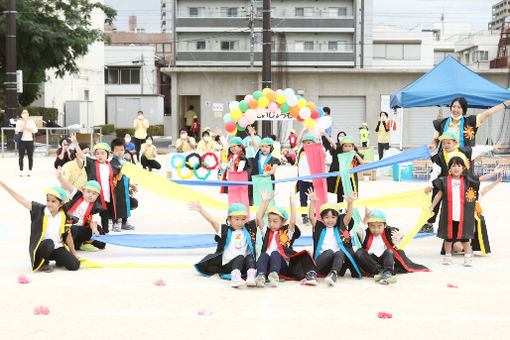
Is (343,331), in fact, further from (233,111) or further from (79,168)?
(233,111)

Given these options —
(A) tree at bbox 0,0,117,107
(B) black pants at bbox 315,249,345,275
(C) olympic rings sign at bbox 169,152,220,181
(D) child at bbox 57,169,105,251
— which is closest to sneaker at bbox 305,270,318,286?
(B) black pants at bbox 315,249,345,275

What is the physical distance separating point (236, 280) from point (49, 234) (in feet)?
7.02

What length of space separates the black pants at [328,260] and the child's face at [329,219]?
28cm

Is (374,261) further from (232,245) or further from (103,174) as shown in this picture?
(103,174)

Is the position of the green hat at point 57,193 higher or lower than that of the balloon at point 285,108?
lower

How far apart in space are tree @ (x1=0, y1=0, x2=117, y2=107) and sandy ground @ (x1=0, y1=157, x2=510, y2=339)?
2400 cm

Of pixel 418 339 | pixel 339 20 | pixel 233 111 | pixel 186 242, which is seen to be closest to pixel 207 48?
pixel 339 20

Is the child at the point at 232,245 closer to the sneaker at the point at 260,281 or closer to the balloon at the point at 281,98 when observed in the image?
the sneaker at the point at 260,281

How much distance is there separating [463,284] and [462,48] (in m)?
69.0

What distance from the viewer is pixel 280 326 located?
519 centimetres

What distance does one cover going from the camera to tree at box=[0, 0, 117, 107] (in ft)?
99.3

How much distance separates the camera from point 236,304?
5.84m

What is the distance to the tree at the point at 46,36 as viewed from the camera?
30266mm

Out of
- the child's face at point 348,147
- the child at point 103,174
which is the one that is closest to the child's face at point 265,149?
the child's face at point 348,147
